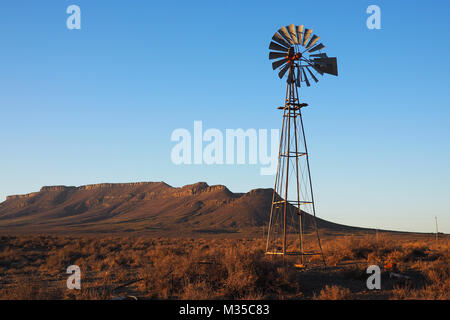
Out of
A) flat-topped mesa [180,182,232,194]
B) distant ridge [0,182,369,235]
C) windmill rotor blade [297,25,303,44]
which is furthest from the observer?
flat-topped mesa [180,182,232,194]

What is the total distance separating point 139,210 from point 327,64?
122 m

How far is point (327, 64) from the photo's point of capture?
18531 millimetres

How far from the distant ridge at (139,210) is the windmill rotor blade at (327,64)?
67.4m

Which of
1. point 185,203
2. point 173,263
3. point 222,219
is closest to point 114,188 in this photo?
point 185,203

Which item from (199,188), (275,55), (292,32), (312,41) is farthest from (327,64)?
(199,188)

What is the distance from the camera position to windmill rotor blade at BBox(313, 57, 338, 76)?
1841cm

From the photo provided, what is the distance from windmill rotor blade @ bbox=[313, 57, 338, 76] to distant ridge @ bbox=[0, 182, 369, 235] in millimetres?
67398

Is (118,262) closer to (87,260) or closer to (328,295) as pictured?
(87,260)

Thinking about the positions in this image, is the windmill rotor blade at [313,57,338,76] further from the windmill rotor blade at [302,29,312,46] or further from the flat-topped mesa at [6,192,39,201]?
the flat-topped mesa at [6,192,39,201]

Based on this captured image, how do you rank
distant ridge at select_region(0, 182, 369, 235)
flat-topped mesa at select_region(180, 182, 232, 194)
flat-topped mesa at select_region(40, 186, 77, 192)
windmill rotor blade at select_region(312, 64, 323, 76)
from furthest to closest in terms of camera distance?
1. flat-topped mesa at select_region(40, 186, 77, 192)
2. flat-topped mesa at select_region(180, 182, 232, 194)
3. distant ridge at select_region(0, 182, 369, 235)
4. windmill rotor blade at select_region(312, 64, 323, 76)

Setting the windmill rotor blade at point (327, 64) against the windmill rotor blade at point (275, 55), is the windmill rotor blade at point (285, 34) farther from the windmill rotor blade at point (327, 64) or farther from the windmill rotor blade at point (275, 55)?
the windmill rotor blade at point (327, 64)

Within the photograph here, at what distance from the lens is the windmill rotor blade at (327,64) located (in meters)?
18.4

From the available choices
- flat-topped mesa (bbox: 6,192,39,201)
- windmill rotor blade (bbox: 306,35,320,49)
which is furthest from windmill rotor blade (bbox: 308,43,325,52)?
flat-topped mesa (bbox: 6,192,39,201)
